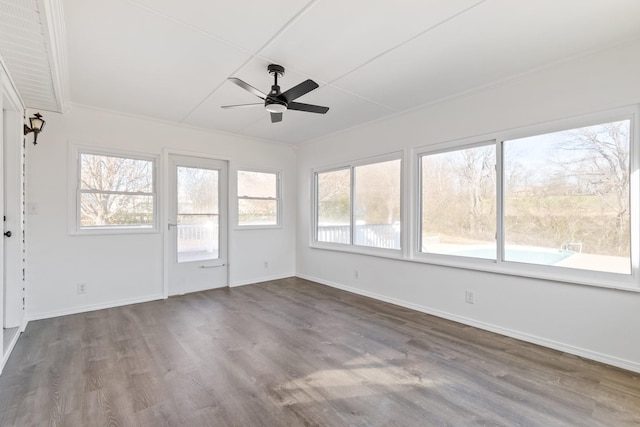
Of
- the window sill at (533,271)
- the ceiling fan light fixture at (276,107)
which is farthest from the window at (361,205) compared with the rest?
the ceiling fan light fixture at (276,107)

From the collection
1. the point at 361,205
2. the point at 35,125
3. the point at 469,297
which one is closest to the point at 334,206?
the point at 361,205

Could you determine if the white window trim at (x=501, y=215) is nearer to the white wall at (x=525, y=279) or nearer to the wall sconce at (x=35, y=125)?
the white wall at (x=525, y=279)

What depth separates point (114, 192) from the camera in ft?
13.2

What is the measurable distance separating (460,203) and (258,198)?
11.0ft

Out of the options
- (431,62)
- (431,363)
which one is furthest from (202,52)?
(431,363)

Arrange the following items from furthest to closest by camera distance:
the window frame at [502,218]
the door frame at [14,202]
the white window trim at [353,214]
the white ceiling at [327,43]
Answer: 1. the white window trim at [353,214]
2. the door frame at [14,202]
3. the window frame at [502,218]
4. the white ceiling at [327,43]

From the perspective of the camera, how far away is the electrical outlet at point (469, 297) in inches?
131

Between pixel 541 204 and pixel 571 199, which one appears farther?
pixel 541 204

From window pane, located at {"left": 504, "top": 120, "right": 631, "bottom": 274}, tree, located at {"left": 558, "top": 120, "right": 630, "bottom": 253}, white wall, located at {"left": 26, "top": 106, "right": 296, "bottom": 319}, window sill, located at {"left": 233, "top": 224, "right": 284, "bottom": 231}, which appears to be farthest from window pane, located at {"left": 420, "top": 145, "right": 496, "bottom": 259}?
white wall, located at {"left": 26, "top": 106, "right": 296, "bottom": 319}

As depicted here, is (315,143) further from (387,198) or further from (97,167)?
(97,167)

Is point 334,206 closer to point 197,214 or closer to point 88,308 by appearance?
point 197,214

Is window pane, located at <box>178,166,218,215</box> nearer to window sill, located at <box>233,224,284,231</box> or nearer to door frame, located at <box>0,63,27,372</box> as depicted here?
window sill, located at <box>233,224,284,231</box>

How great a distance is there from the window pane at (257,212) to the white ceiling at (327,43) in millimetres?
2123

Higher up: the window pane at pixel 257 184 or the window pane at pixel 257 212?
the window pane at pixel 257 184
